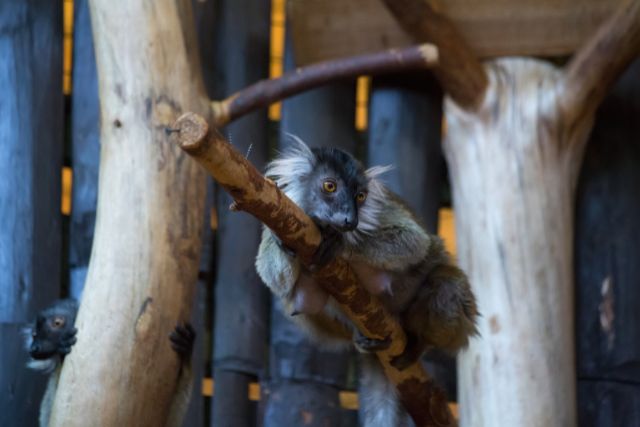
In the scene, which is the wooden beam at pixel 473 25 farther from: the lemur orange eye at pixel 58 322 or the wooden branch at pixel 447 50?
the lemur orange eye at pixel 58 322

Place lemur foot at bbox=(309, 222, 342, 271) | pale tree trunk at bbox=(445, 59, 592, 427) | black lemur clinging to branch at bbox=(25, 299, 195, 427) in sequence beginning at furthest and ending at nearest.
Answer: pale tree trunk at bbox=(445, 59, 592, 427) < black lemur clinging to branch at bbox=(25, 299, 195, 427) < lemur foot at bbox=(309, 222, 342, 271)

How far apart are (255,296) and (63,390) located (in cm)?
180

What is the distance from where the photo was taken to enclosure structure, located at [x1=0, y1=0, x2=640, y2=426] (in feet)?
20.2

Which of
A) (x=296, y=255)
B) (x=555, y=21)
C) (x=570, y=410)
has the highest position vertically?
(x=555, y=21)

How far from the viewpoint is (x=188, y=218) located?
619 cm

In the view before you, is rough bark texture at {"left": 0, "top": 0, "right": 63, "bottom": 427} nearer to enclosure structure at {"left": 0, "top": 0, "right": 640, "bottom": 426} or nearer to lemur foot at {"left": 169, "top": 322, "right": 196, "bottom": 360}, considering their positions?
enclosure structure at {"left": 0, "top": 0, "right": 640, "bottom": 426}

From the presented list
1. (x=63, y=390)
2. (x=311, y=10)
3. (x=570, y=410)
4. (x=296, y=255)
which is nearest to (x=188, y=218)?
(x=63, y=390)

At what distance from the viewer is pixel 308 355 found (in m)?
7.12

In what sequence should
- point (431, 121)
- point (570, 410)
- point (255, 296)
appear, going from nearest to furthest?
1. point (570, 410)
2. point (255, 296)
3. point (431, 121)

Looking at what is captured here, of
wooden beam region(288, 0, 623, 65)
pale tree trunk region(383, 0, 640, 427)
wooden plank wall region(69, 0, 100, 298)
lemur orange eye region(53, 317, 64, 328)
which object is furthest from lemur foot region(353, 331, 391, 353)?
wooden beam region(288, 0, 623, 65)

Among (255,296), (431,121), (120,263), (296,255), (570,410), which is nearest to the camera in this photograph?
(296,255)

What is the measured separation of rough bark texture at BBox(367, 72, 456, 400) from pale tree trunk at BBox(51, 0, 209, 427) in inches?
60.4

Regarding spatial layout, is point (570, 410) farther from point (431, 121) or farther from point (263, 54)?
point (263, 54)

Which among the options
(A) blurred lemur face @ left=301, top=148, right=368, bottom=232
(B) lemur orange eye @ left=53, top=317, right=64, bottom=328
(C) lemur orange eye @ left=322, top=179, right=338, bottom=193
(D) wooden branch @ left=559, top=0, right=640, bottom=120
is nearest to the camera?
(A) blurred lemur face @ left=301, top=148, right=368, bottom=232
